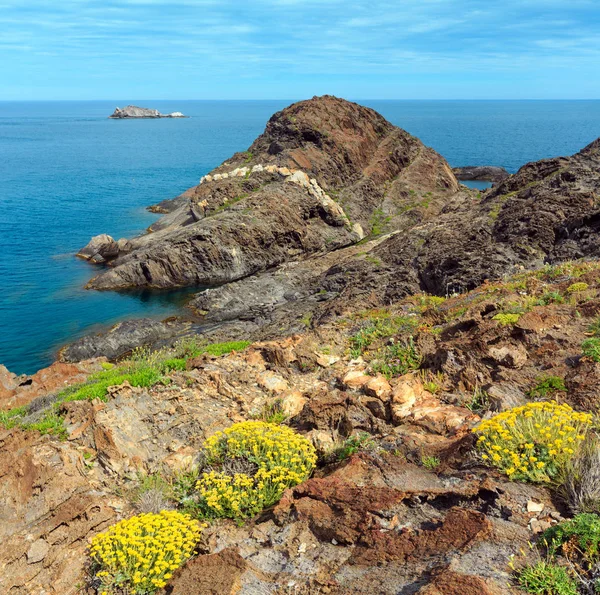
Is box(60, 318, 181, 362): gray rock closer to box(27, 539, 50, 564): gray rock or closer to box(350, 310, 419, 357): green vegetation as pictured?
box(350, 310, 419, 357): green vegetation

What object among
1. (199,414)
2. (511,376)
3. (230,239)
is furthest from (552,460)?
(230,239)

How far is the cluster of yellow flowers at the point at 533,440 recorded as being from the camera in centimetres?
623

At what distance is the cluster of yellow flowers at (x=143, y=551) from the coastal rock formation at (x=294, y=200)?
38619 millimetres

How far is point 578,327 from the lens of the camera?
11477 mm

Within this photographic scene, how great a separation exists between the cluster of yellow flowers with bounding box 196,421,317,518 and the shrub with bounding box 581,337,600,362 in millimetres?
5703

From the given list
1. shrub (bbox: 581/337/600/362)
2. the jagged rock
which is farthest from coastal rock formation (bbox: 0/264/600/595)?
the jagged rock

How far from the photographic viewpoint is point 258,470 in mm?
7742

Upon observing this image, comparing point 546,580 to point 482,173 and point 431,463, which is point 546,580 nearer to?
point 431,463

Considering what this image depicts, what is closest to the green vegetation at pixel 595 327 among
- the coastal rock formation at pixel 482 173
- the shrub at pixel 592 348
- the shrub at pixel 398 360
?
the shrub at pixel 592 348

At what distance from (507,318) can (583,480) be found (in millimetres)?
6705

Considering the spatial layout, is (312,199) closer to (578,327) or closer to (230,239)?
(230,239)

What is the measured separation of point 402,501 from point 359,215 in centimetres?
5296

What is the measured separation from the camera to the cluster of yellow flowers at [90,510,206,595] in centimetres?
605

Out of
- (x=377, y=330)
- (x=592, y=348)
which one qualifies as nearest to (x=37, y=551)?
(x=592, y=348)
